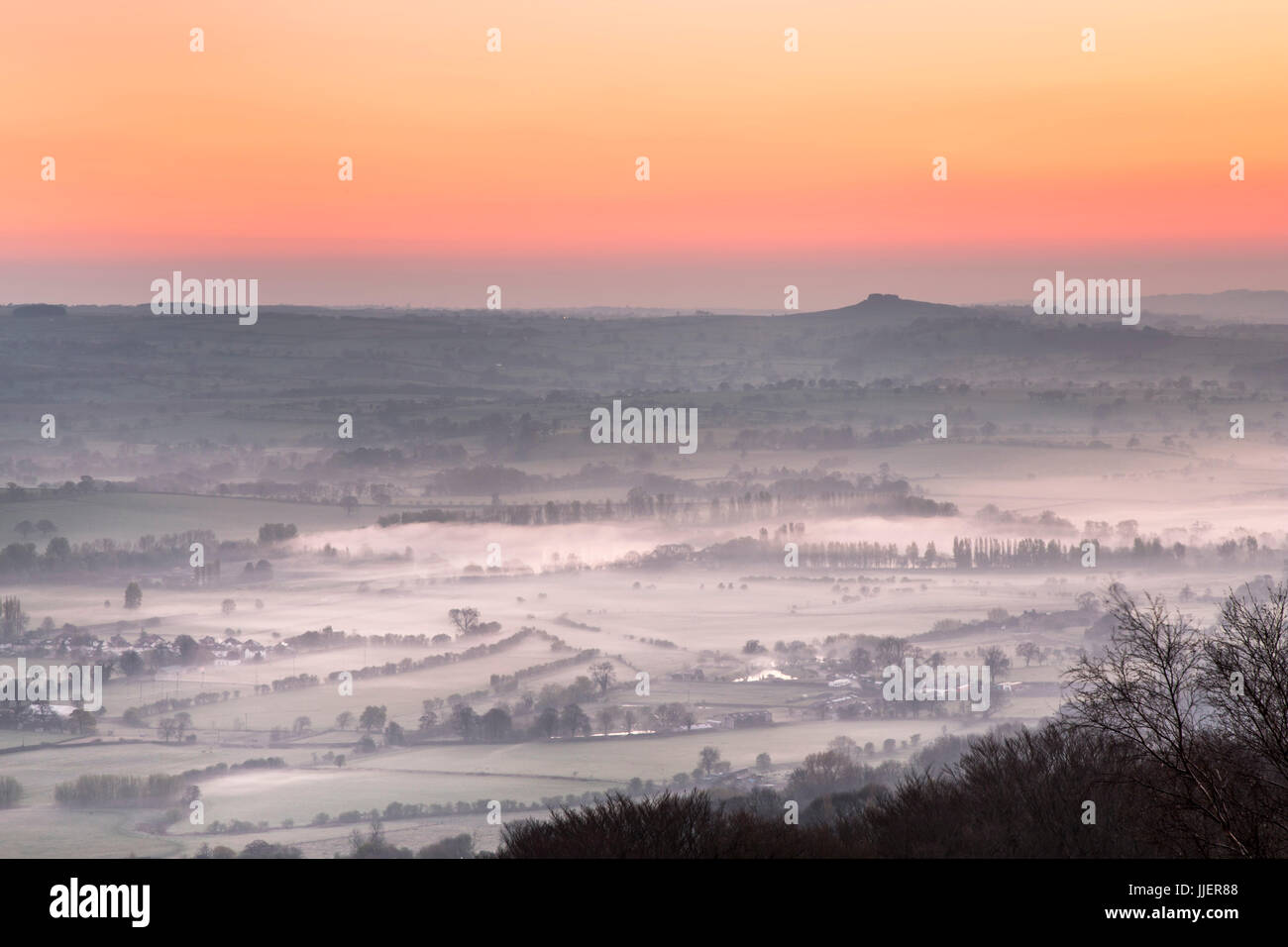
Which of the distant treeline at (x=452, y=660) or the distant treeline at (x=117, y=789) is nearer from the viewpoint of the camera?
the distant treeline at (x=117, y=789)

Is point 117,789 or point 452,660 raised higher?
point 452,660

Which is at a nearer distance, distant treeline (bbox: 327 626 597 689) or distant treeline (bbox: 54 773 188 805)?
distant treeline (bbox: 54 773 188 805)

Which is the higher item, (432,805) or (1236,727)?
(1236,727)

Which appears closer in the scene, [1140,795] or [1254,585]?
[1140,795]

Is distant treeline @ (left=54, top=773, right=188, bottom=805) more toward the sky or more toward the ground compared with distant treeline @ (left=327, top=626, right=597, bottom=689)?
more toward the ground

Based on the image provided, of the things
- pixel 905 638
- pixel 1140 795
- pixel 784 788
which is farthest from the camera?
pixel 905 638

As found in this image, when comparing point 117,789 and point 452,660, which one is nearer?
point 117,789

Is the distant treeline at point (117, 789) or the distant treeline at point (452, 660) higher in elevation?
the distant treeline at point (452, 660)
